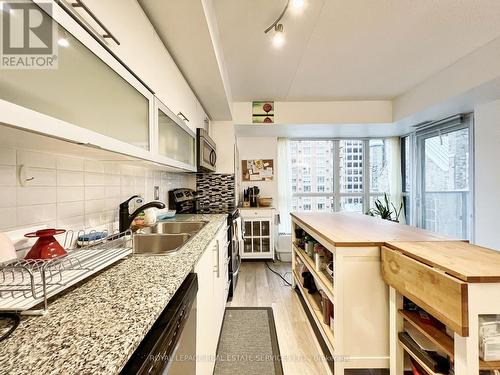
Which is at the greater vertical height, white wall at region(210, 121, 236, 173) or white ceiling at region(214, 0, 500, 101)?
white ceiling at region(214, 0, 500, 101)

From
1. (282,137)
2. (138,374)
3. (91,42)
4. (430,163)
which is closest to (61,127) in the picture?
(91,42)

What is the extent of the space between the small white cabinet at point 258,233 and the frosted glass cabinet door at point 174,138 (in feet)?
5.63

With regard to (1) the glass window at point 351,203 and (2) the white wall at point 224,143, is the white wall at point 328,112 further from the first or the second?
(1) the glass window at point 351,203

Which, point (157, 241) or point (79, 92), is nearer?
point (79, 92)

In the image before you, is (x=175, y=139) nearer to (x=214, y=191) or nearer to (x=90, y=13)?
(x=90, y=13)

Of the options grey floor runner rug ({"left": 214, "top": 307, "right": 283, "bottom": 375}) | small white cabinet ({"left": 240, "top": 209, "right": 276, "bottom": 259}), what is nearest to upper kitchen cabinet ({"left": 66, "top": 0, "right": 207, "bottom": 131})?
grey floor runner rug ({"left": 214, "top": 307, "right": 283, "bottom": 375})

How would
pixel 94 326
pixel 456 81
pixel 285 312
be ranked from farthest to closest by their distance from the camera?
1. pixel 456 81
2. pixel 285 312
3. pixel 94 326

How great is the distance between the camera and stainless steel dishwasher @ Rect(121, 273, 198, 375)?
50 cm

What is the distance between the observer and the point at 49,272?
0.78 metres

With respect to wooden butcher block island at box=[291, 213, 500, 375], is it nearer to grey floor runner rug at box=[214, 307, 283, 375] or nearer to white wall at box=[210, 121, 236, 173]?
grey floor runner rug at box=[214, 307, 283, 375]

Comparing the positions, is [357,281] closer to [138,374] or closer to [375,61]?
[138,374]

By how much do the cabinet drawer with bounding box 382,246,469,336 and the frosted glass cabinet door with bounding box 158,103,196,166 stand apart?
149 centimetres

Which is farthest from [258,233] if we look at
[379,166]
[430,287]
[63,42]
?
[63,42]

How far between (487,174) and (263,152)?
3015 millimetres
